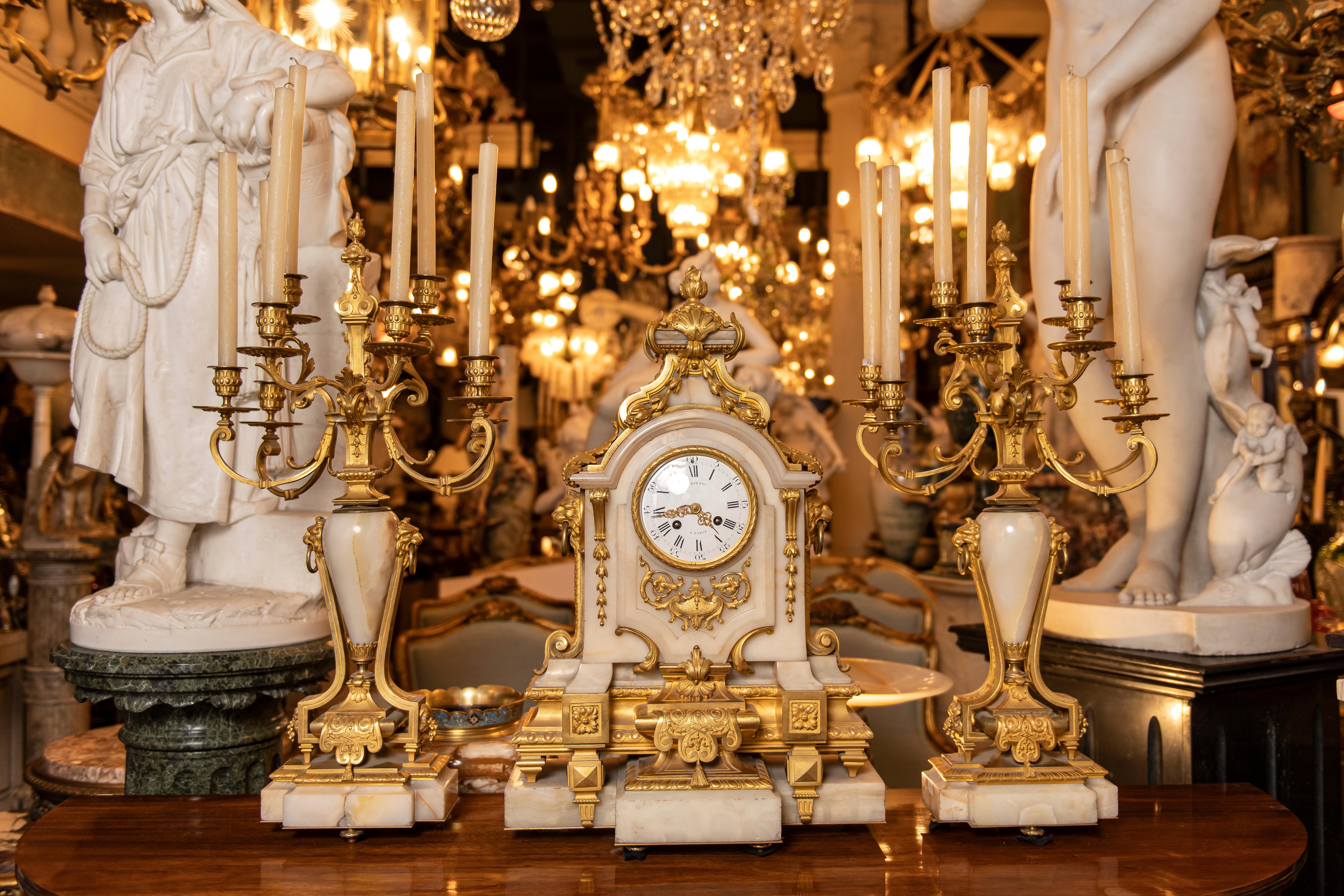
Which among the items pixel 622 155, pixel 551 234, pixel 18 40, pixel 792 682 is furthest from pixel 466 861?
pixel 551 234

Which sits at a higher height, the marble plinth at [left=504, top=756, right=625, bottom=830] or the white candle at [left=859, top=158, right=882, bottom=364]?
the white candle at [left=859, top=158, right=882, bottom=364]

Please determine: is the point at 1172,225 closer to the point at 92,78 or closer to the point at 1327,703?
the point at 1327,703

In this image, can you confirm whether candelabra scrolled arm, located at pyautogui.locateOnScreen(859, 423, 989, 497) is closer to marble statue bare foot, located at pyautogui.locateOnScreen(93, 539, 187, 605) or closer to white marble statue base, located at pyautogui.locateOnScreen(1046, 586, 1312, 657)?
white marble statue base, located at pyautogui.locateOnScreen(1046, 586, 1312, 657)

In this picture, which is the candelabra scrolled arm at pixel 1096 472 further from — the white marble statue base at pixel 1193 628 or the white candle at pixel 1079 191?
the white marble statue base at pixel 1193 628

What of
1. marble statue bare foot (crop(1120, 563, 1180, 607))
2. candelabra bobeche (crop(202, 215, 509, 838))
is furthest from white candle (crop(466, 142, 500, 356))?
marble statue bare foot (crop(1120, 563, 1180, 607))

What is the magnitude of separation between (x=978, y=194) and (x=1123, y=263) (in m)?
0.25

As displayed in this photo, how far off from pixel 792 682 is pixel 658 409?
0.47m

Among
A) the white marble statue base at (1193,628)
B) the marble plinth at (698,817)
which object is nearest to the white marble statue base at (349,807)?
the marble plinth at (698,817)

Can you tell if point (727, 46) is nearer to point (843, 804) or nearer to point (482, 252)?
point (482, 252)

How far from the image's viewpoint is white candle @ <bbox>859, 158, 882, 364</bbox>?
5.45 feet

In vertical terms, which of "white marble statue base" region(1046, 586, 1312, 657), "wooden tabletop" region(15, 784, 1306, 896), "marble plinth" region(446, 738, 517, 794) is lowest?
"wooden tabletop" region(15, 784, 1306, 896)

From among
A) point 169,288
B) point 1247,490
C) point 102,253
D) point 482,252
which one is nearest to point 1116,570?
point 1247,490

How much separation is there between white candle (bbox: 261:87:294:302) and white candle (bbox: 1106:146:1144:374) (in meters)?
1.25

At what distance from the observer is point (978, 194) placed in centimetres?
158
